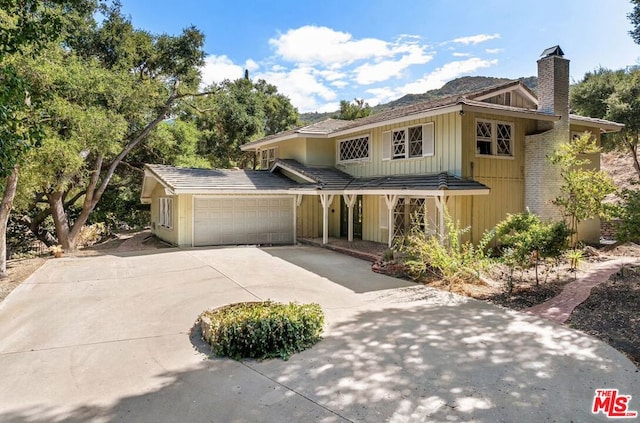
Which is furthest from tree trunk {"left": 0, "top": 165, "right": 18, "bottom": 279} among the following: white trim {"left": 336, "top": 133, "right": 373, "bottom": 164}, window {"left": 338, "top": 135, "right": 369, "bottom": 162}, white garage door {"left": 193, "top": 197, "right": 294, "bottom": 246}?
window {"left": 338, "top": 135, "right": 369, "bottom": 162}

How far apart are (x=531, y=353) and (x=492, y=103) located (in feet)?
33.1

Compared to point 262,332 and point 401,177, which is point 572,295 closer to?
point 262,332

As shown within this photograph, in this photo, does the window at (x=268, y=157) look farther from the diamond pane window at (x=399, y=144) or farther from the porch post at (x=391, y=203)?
the porch post at (x=391, y=203)

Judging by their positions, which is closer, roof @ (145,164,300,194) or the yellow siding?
roof @ (145,164,300,194)

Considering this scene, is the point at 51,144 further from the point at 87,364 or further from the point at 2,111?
the point at 87,364

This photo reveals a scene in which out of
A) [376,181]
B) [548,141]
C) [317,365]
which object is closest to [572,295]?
[317,365]

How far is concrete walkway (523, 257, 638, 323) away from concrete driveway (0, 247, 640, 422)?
2.02 feet

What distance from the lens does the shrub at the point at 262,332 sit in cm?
522

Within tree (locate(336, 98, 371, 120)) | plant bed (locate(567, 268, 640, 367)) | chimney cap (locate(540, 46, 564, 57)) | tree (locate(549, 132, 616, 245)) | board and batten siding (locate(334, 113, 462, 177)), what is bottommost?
plant bed (locate(567, 268, 640, 367))

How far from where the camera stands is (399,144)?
14.2 meters

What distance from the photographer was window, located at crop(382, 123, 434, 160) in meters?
13.0

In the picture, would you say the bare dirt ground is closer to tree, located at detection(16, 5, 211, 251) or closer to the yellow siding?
the yellow siding

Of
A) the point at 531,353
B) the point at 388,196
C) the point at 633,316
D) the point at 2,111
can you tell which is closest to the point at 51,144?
the point at 2,111

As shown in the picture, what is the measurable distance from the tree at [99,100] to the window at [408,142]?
34.4 feet
